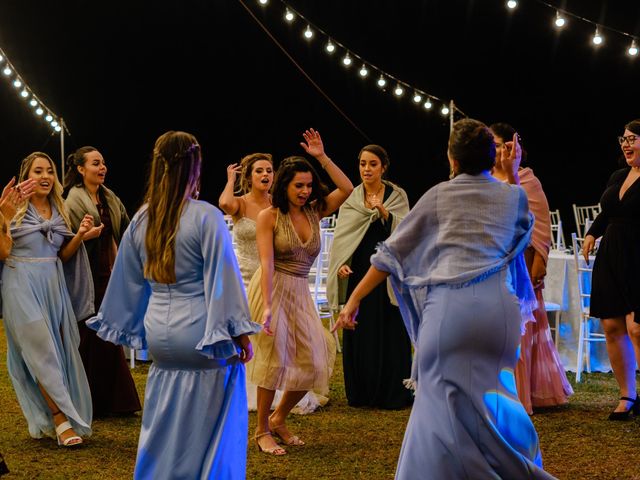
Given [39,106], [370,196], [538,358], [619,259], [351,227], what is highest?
[39,106]

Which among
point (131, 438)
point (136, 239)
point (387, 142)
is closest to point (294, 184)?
point (136, 239)

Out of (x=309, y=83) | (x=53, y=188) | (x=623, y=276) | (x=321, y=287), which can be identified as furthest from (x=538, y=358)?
(x=309, y=83)

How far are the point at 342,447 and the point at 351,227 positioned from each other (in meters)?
1.64

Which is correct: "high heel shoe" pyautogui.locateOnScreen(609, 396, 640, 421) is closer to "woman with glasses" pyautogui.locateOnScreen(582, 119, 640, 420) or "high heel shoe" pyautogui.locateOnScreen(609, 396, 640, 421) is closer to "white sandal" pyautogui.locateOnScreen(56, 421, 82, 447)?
"woman with glasses" pyautogui.locateOnScreen(582, 119, 640, 420)

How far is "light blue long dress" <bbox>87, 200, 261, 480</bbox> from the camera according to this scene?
293cm

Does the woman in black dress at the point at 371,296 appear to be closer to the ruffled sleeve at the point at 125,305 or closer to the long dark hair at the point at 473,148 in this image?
the ruffled sleeve at the point at 125,305

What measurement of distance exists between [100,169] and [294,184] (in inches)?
55.1

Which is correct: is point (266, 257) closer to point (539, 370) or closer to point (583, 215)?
point (539, 370)

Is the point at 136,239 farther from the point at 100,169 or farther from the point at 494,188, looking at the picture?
the point at 100,169

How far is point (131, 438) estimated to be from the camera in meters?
4.52

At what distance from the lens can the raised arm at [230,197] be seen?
4.79m

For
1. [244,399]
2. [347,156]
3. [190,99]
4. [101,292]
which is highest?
[190,99]

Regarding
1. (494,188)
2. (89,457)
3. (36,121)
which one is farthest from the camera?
(36,121)

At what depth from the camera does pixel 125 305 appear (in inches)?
127
